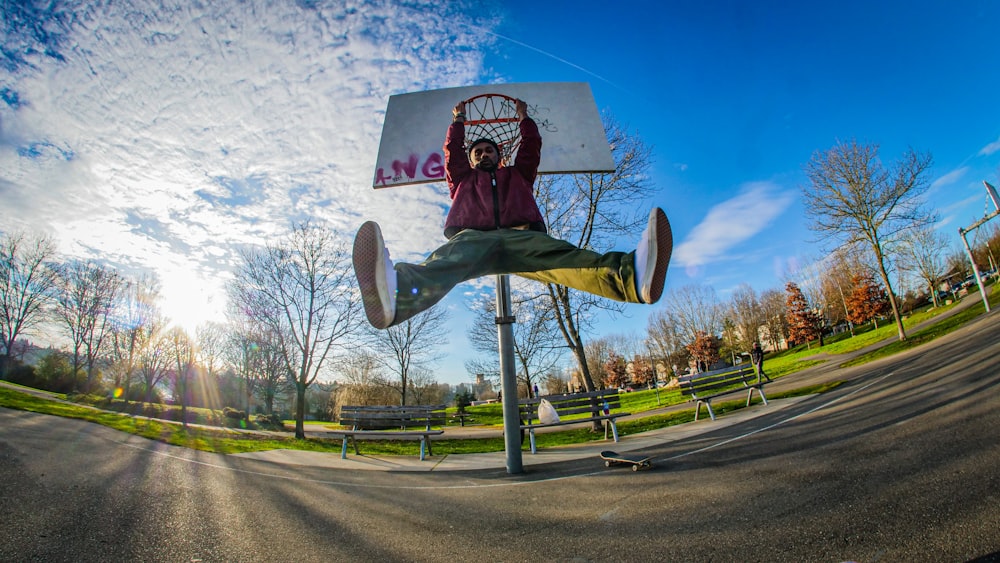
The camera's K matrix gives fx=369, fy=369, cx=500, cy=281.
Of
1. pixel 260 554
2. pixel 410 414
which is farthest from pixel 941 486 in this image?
pixel 410 414

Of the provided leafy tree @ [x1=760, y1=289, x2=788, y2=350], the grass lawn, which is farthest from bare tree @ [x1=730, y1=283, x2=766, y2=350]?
the grass lawn

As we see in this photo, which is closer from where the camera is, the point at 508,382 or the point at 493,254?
the point at 493,254

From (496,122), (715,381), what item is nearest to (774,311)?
(715,381)

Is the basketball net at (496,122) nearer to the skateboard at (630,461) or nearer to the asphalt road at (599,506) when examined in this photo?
the skateboard at (630,461)

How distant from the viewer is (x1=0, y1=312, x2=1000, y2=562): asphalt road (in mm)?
1839

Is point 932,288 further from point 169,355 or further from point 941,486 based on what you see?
point 169,355

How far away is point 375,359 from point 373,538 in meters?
22.7

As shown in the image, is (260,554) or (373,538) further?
(373,538)

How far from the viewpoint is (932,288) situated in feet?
111

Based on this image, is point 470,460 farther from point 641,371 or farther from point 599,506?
point 641,371

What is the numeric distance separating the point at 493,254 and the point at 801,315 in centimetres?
5462

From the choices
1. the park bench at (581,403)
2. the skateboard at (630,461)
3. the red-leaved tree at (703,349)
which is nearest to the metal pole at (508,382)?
the skateboard at (630,461)

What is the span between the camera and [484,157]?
3.79 meters

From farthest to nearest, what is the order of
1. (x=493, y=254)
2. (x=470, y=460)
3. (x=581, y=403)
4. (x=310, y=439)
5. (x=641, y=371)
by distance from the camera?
(x=641, y=371) < (x=310, y=439) < (x=581, y=403) < (x=470, y=460) < (x=493, y=254)
